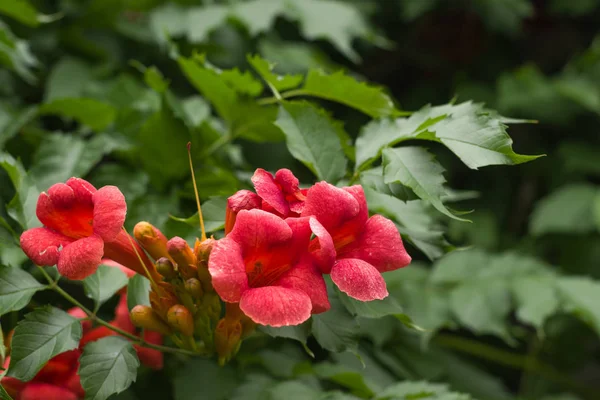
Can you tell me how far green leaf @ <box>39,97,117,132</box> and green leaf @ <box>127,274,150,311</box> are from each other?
50 centimetres

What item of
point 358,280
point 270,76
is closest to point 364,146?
point 270,76

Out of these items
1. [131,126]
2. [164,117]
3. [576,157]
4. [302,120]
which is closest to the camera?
[302,120]

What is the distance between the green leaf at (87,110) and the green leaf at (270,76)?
0.38m

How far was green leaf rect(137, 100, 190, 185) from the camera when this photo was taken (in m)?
1.17

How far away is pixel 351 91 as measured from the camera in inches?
40.1

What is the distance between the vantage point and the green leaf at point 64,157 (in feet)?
3.68

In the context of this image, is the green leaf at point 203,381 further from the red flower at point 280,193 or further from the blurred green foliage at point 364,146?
the red flower at point 280,193

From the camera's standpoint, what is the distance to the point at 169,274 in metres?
0.78

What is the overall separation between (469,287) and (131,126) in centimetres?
90

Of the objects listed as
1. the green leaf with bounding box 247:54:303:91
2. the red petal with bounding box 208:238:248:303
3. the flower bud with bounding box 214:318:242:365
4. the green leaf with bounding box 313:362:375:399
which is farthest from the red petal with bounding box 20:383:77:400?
the green leaf with bounding box 247:54:303:91

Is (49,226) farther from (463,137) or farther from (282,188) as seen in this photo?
(463,137)

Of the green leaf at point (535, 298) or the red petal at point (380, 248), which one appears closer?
the red petal at point (380, 248)

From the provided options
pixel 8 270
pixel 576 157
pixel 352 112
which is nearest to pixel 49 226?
pixel 8 270

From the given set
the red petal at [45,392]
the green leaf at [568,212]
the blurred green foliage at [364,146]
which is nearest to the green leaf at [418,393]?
the blurred green foliage at [364,146]
